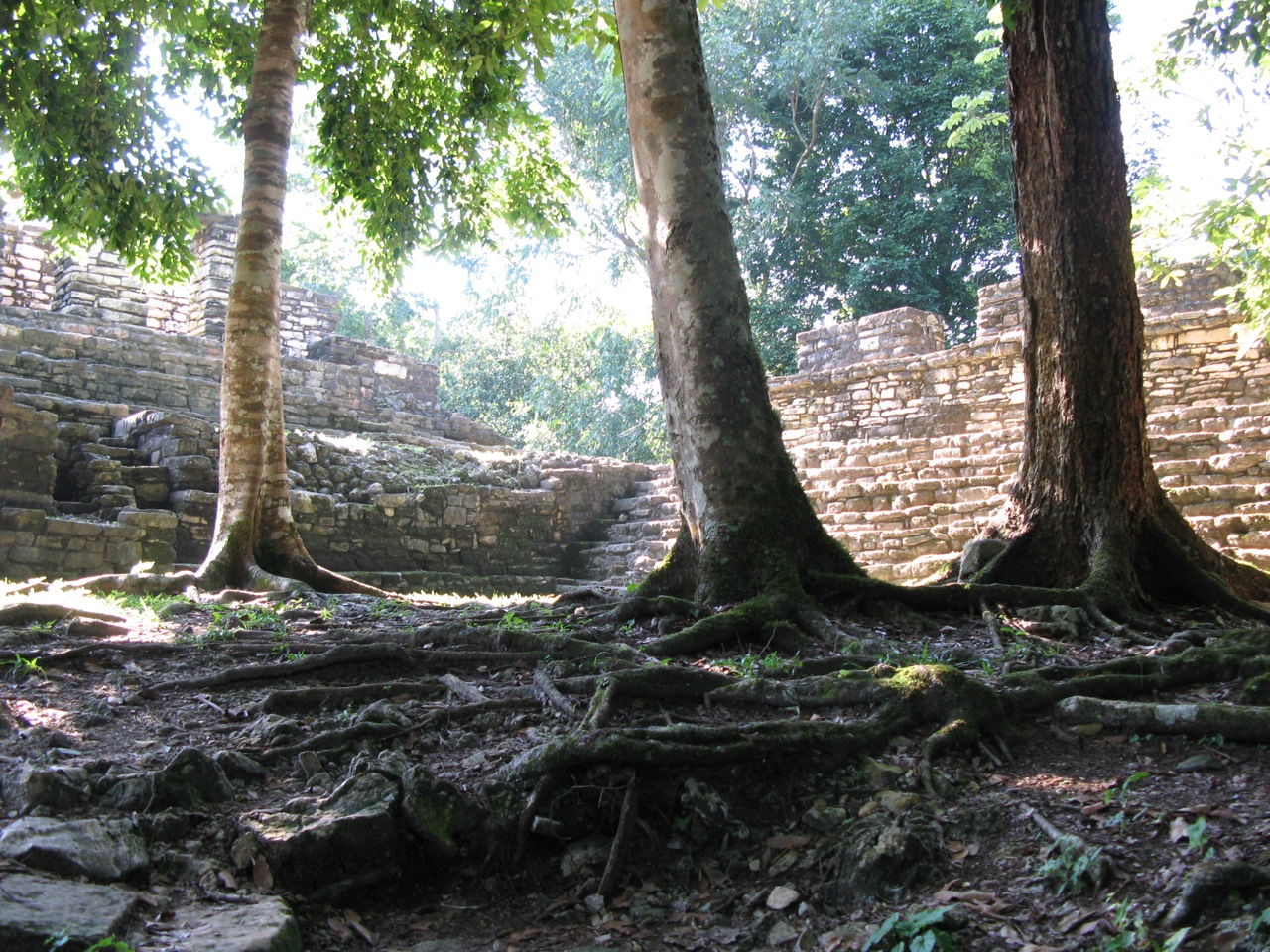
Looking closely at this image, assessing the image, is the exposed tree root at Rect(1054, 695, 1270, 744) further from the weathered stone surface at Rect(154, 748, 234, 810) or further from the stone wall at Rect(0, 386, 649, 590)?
the stone wall at Rect(0, 386, 649, 590)

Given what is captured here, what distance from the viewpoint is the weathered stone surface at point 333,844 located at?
9.08 ft

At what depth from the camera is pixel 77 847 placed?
2582 millimetres

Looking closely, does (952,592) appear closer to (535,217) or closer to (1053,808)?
(1053,808)

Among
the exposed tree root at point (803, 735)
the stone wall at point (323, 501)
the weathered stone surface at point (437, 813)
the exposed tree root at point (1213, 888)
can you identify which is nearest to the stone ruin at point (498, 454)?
the stone wall at point (323, 501)

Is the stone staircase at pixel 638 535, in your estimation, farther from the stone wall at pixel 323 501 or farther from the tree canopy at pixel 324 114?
the tree canopy at pixel 324 114

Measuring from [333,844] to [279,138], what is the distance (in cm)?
720

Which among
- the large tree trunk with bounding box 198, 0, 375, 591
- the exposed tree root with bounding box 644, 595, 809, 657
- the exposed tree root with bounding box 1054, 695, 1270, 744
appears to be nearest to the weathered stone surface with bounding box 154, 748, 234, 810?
the exposed tree root with bounding box 644, 595, 809, 657

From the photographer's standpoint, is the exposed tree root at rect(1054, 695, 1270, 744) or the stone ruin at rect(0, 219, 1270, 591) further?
the stone ruin at rect(0, 219, 1270, 591)

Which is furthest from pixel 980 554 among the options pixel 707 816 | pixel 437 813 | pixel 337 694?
pixel 437 813

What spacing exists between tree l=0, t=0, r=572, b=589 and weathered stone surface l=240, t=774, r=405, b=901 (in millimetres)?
4783

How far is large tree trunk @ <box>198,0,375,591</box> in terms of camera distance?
7.79 m

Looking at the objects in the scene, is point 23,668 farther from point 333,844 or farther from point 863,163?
point 863,163

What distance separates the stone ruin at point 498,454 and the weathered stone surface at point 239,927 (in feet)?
22.7

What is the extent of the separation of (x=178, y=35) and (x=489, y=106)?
3.66m
